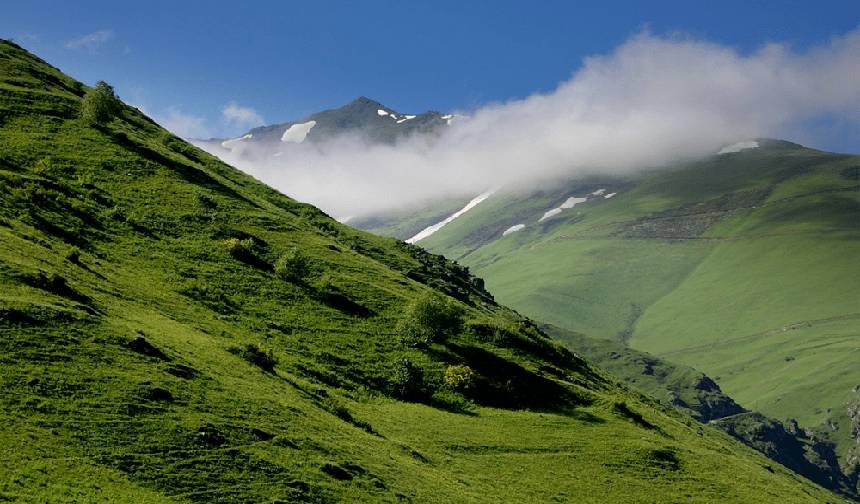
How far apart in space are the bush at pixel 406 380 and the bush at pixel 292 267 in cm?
1950

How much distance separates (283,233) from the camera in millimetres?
102000

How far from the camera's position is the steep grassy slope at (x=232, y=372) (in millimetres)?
39812

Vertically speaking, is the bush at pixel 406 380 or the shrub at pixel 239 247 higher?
the shrub at pixel 239 247

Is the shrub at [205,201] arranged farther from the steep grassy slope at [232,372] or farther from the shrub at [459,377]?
the shrub at [459,377]

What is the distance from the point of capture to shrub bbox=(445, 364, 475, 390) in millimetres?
77938

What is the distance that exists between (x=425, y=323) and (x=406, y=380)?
1218 cm

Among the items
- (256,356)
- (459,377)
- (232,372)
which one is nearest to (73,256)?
(256,356)

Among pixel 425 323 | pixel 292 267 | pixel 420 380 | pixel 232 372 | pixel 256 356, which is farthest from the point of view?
pixel 292 267

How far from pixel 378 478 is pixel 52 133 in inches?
3215

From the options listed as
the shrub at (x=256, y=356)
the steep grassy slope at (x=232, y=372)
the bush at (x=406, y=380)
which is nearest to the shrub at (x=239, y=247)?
the steep grassy slope at (x=232, y=372)

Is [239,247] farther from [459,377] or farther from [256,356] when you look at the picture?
[459,377]

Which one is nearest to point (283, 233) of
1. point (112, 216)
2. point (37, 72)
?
point (112, 216)

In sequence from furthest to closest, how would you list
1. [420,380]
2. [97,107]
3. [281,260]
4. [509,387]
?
[97,107] → [281,260] → [509,387] → [420,380]

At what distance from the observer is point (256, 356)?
2434 inches
